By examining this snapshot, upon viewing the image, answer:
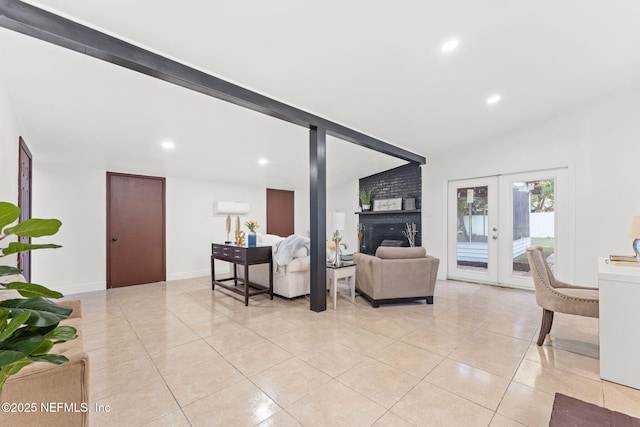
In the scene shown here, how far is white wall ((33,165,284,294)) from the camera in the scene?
14.5 ft

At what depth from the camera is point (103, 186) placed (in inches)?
193

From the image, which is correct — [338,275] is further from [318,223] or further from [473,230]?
[473,230]

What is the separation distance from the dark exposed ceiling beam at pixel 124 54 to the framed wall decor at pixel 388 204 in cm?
362

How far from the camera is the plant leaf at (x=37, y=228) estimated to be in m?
0.83

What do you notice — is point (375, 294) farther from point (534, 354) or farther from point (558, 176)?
point (558, 176)

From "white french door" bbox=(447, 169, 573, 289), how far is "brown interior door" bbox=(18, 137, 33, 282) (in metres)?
6.41

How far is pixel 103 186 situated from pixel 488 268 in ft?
22.7

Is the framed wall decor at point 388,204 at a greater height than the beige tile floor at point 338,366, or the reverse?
the framed wall decor at point 388,204

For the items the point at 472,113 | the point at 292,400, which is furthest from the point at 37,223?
the point at 472,113

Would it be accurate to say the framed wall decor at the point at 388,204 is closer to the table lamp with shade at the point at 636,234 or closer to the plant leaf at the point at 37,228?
the table lamp with shade at the point at 636,234

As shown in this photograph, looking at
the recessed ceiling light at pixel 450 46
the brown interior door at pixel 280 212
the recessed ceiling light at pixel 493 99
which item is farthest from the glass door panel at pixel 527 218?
the brown interior door at pixel 280 212

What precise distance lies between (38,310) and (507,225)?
18.9 ft

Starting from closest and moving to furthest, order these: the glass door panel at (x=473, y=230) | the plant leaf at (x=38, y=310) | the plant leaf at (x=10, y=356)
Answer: the plant leaf at (x=10, y=356) → the plant leaf at (x=38, y=310) → the glass door panel at (x=473, y=230)

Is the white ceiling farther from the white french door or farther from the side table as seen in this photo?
the side table
